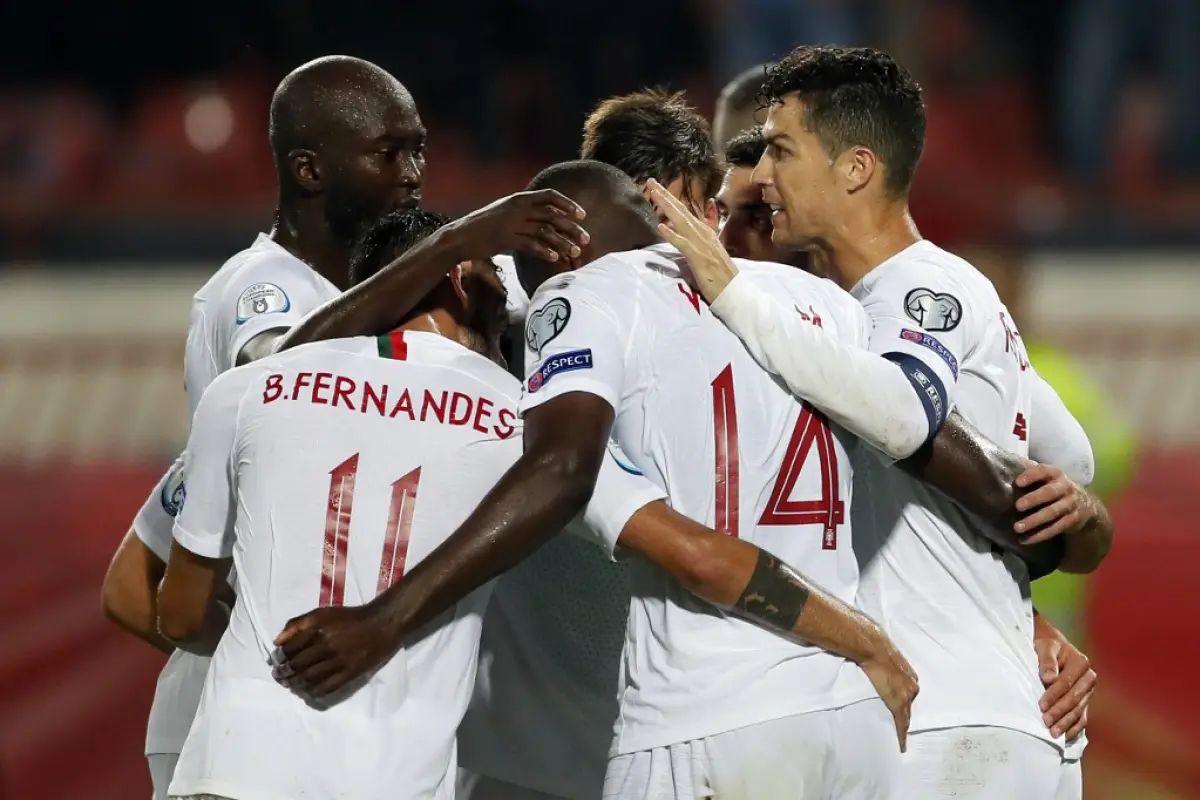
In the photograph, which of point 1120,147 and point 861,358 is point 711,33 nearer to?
point 1120,147

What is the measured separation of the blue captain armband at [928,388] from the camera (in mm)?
3092

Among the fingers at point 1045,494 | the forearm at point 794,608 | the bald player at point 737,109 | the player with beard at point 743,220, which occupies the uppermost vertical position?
the bald player at point 737,109

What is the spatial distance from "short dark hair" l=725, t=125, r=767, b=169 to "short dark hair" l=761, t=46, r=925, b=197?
0.72m

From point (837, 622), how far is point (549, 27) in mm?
10376

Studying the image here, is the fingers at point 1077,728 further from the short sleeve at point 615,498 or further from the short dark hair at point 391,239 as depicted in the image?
the short dark hair at point 391,239

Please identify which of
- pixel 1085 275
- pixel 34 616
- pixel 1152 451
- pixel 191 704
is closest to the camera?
pixel 191 704

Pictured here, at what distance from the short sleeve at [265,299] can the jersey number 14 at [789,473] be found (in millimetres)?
1186

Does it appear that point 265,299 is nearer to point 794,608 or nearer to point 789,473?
point 789,473

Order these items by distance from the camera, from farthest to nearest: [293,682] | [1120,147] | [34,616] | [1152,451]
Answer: [1120,147]
[1152,451]
[34,616]
[293,682]

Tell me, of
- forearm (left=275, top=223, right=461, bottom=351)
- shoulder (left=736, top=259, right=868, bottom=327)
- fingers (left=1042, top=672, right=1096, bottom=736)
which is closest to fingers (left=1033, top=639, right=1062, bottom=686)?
fingers (left=1042, top=672, right=1096, bottom=736)

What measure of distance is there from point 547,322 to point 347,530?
0.52 metres

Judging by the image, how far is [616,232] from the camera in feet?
10.9

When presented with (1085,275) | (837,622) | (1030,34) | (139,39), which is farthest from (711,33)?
(837,622)

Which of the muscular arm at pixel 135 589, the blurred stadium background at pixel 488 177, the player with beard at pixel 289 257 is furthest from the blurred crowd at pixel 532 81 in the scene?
the muscular arm at pixel 135 589
